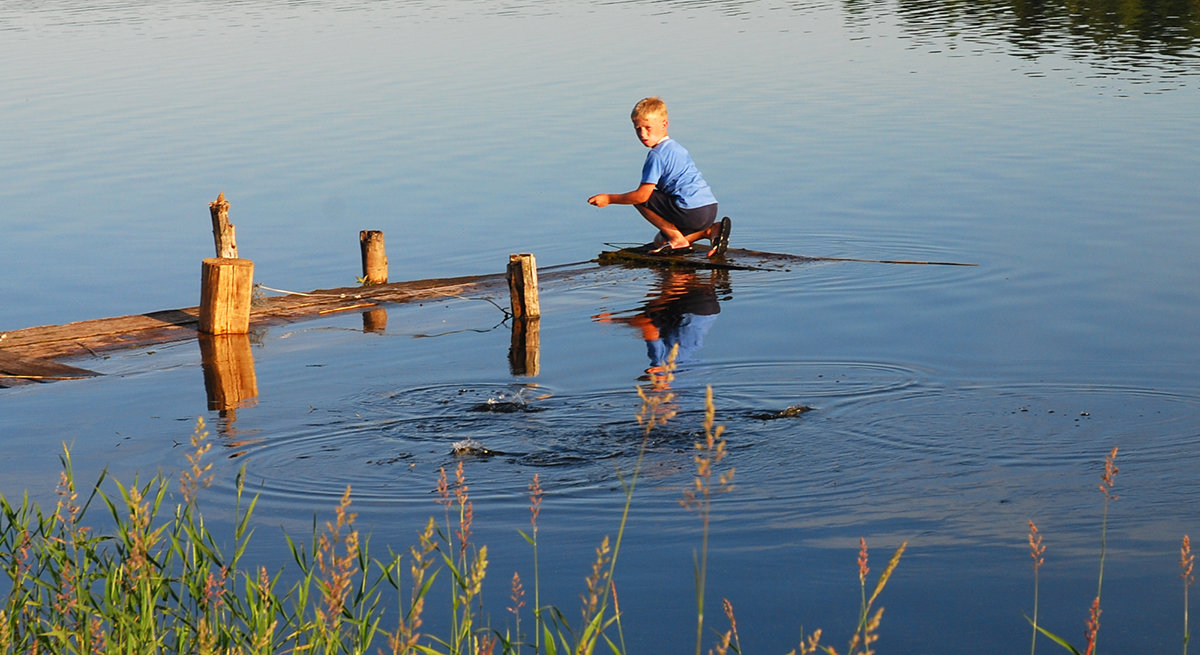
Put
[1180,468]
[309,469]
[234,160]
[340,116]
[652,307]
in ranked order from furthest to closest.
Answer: [340,116]
[234,160]
[652,307]
[309,469]
[1180,468]

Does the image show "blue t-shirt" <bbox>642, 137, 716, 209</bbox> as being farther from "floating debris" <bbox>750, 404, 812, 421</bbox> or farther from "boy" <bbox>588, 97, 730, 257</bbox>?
"floating debris" <bbox>750, 404, 812, 421</bbox>

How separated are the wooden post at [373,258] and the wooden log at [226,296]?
1925 mm

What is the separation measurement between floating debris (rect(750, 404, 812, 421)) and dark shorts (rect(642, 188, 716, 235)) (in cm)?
480

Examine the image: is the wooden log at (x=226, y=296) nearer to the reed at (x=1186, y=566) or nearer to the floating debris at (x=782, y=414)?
the floating debris at (x=782, y=414)

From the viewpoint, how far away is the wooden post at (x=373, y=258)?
12797 millimetres

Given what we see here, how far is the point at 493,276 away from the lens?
12.9 meters

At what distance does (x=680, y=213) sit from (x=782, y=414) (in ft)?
16.4

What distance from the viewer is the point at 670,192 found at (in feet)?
42.4

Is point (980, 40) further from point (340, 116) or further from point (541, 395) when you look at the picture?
point (541, 395)

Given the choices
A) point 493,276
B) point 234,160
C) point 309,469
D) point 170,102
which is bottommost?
point 309,469

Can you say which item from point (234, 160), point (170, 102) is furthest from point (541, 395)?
point (170, 102)

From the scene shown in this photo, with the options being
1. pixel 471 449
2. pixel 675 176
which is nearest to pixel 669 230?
pixel 675 176

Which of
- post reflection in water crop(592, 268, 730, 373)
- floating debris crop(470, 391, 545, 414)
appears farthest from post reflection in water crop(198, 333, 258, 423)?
post reflection in water crop(592, 268, 730, 373)

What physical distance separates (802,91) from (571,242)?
43.0ft
